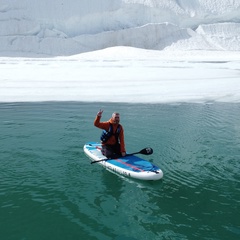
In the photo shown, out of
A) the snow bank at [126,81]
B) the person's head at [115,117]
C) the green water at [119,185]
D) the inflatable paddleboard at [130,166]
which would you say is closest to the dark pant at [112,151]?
the inflatable paddleboard at [130,166]

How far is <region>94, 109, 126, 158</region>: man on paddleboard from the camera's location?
7309 millimetres

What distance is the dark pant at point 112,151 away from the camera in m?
7.64

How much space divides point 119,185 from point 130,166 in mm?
552

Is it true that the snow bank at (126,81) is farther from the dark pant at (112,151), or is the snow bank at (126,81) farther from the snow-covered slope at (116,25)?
the snow-covered slope at (116,25)

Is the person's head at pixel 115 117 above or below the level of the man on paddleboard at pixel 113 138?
above

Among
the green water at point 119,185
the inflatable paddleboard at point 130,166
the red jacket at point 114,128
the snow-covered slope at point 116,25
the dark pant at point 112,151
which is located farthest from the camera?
the snow-covered slope at point 116,25

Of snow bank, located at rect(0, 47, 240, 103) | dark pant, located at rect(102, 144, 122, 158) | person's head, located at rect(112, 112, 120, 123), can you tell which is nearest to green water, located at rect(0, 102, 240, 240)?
dark pant, located at rect(102, 144, 122, 158)

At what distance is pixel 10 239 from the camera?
15.9ft

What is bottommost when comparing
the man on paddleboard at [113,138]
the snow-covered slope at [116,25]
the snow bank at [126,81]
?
the man on paddleboard at [113,138]

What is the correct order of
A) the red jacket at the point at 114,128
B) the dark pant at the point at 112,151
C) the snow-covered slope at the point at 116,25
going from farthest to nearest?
1. the snow-covered slope at the point at 116,25
2. the dark pant at the point at 112,151
3. the red jacket at the point at 114,128

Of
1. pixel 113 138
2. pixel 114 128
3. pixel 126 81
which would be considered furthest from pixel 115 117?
pixel 126 81

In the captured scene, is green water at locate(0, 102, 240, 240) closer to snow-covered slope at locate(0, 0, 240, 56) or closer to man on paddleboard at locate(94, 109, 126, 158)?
man on paddleboard at locate(94, 109, 126, 158)

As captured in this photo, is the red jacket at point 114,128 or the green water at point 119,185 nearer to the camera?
the green water at point 119,185

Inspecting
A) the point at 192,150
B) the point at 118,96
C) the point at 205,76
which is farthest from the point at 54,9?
the point at 192,150
